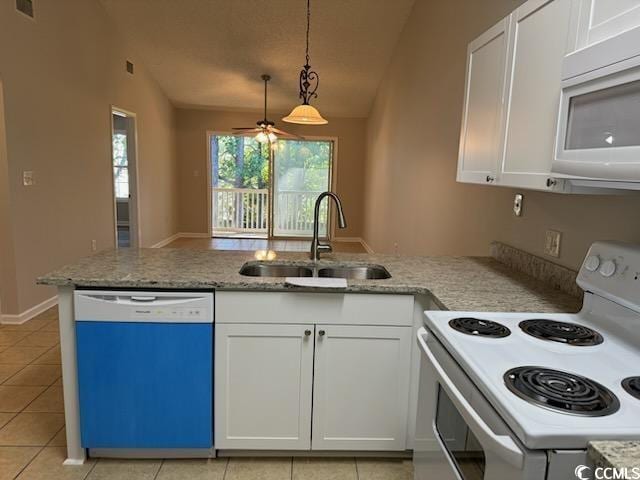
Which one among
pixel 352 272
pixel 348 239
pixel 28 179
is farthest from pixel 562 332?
pixel 348 239

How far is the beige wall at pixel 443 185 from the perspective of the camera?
72.2 inches

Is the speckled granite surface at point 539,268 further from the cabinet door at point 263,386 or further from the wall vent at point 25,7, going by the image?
the wall vent at point 25,7

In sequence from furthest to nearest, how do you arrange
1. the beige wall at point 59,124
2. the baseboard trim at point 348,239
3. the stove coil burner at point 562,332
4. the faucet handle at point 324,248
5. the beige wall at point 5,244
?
the baseboard trim at point 348,239 → the beige wall at point 59,124 → the beige wall at point 5,244 → the faucet handle at point 324,248 → the stove coil burner at point 562,332

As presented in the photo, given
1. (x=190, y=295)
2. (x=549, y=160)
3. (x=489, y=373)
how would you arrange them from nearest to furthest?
(x=489, y=373)
(x=549, y=160)
(x=190, y=295)

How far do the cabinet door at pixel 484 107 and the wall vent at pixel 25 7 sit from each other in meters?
3.44

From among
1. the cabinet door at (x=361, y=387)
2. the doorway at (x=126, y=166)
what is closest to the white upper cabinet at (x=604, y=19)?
the cabinet door at (x=361, y=387)

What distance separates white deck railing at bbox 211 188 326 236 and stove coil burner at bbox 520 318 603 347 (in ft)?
23.3

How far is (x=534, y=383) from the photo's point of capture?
100cm

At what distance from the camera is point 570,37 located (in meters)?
1.30

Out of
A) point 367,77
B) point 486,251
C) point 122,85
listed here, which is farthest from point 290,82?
point 486,251

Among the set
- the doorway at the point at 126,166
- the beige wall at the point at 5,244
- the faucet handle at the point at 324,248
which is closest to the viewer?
the faucet handle at the point at 324,248

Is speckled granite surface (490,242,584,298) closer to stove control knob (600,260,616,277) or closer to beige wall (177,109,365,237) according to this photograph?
stove control knob (600,260,616,277)

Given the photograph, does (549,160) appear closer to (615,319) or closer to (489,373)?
(615,319)

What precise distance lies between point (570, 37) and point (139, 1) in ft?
16.1
